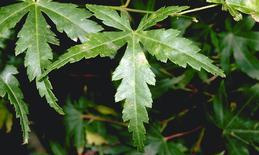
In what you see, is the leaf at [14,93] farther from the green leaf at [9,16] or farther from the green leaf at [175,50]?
the green leaf at [175,50]

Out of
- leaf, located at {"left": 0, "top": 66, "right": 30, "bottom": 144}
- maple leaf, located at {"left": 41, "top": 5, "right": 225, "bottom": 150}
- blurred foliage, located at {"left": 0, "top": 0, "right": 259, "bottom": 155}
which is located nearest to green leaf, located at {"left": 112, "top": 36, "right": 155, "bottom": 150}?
maple leaf, located at {"left": 41, "top": 5, "right": 225, "bottom": 150}

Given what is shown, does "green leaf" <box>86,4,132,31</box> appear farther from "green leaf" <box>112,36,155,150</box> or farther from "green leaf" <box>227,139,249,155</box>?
"green leaf" <box>227,139,249,155</box>

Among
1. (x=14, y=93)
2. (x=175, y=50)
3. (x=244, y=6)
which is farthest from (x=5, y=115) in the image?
(x=244, y=6)

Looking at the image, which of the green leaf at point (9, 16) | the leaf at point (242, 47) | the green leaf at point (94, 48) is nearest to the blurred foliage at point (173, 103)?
the leaf at point (242, 47)

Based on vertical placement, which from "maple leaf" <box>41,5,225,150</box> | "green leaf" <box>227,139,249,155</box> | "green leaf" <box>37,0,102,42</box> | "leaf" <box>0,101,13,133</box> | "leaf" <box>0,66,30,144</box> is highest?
"green leaf" <box>37,0,102,42</box>

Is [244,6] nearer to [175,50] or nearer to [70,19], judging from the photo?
[175,50]

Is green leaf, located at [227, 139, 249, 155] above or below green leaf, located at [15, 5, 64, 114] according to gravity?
below

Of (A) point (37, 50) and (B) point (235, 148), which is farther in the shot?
(B) point (235, 148)
